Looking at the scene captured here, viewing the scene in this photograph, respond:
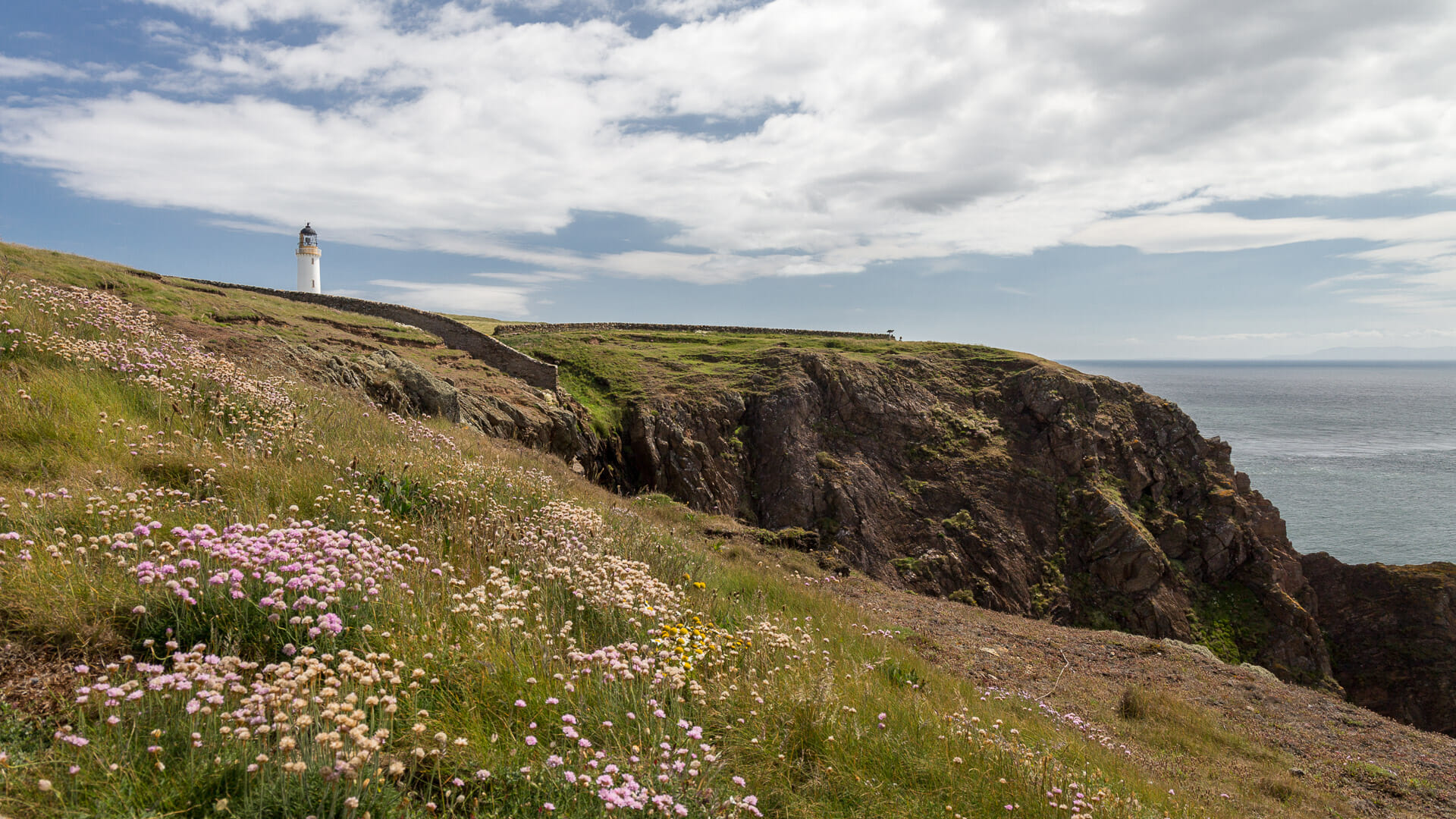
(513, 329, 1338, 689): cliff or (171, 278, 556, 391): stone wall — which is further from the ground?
(171, 278, 556, 391): stone wall

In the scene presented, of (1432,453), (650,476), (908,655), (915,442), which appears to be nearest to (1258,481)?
(1432,453)

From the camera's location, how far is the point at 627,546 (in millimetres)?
7852

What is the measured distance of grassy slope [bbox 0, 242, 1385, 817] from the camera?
2613 millimetres

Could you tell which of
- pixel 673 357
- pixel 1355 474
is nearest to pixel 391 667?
pixel 673 357

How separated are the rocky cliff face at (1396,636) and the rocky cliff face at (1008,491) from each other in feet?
4.57

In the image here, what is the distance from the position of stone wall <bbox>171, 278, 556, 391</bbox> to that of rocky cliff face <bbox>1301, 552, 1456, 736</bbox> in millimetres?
37141

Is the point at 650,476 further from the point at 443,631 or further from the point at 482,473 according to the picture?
the point at 443,631

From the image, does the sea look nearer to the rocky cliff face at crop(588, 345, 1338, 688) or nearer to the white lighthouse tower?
the rocky cliff face at crop(588, 345, 1338, 688)

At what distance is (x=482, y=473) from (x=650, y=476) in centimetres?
2183

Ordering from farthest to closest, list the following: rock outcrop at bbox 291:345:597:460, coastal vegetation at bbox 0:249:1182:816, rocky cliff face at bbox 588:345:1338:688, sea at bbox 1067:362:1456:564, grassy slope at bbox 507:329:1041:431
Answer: sea at bbox 1067:362:1456:564 < grassy slope at bbox 507:329:1041:431 < rocky cliff face at bbox 588:345:1338:688 < rock outcrop at bbox 291:345:597:460 < coastal vegetation at bbox 0:249:1182:816

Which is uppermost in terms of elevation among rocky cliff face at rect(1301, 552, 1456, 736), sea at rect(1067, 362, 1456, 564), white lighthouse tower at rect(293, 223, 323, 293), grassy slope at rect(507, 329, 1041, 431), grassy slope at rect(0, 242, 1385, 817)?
white lighthouse tower at rect(293, 223, 323, 293)

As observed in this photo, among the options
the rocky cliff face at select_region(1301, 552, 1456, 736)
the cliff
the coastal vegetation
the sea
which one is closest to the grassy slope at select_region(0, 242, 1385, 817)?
the coastal vegetation

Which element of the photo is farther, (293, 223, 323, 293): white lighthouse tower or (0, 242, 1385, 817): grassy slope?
(293, 223, 323, 293): white lighthouse tower

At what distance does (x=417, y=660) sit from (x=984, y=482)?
Result: 120 ft
